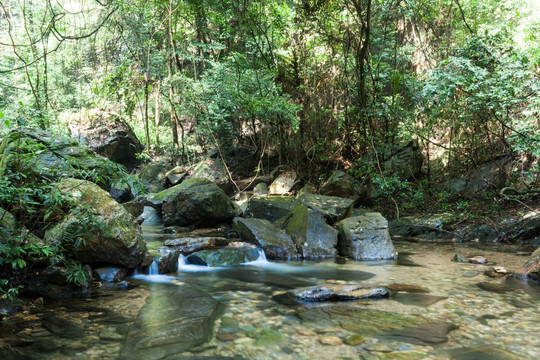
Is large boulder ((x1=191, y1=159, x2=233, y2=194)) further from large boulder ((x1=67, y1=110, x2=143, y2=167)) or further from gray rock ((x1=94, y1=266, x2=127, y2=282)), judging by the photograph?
gray rock ((x1=94, y1=266, x2=127, y2=282))

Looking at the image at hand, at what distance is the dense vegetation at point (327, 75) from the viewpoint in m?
8.20

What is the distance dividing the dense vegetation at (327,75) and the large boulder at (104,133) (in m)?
0.43

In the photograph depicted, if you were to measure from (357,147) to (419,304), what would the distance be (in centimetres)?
865

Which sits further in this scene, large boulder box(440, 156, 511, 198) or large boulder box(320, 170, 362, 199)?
large boulder box(320, 170, 362, 199)

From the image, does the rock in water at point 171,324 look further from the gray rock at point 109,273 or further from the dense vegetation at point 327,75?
the dense vegetation at point 327,75

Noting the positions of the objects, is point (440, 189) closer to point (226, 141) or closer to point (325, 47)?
point (325, 47)

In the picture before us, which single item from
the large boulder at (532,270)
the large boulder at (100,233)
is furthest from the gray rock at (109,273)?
the large boulder at (532,270)

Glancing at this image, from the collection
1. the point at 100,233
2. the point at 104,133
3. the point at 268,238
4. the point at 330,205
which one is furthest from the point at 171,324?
the point at 104,133

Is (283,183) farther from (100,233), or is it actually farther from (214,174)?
(100,233)

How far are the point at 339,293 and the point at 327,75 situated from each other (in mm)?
8943

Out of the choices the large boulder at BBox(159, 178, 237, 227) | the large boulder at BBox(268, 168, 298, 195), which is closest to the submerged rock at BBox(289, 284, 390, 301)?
the large boulder at BBox(159, 178, 237, 227)

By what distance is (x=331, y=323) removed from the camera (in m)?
3.31

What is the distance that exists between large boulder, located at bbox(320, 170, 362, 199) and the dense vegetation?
58cm

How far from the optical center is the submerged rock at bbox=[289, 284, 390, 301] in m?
4.05
